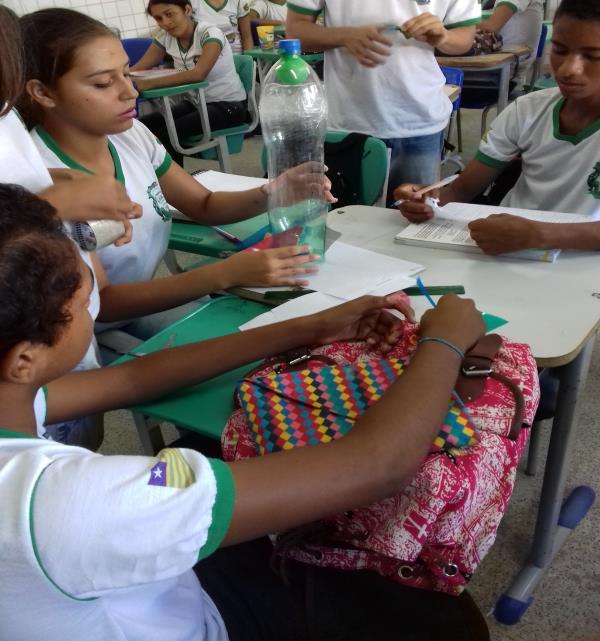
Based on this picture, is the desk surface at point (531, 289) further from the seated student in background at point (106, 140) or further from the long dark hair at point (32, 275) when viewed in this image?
the long dark hair at point (32, 275)

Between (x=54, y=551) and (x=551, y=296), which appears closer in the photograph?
(x=54, y=551)

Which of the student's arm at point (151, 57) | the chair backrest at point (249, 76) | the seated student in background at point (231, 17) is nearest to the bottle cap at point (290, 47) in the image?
the chair backrest at point (249, 76)

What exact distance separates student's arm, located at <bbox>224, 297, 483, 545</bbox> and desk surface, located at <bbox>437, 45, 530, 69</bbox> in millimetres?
3086

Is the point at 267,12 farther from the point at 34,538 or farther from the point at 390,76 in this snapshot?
the point at 34,538

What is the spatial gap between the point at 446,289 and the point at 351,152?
826 mm

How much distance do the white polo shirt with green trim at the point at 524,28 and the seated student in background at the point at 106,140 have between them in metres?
3.23

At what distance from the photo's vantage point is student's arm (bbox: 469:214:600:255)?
1192 millimetres

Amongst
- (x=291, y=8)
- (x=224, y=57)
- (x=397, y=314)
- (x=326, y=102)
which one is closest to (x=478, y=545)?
(x=397, y=314)

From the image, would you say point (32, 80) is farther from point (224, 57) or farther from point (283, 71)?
point (224, 57)

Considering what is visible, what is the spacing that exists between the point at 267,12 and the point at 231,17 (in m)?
0.48

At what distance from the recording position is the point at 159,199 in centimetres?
152

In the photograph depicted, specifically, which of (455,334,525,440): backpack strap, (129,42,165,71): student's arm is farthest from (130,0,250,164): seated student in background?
(455,334,525,440): backpack strap

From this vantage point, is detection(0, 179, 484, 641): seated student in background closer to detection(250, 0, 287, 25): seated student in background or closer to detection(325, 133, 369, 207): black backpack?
detection(325, 133, 369, 207): black backpack

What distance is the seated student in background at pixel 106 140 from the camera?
48.6 inches
